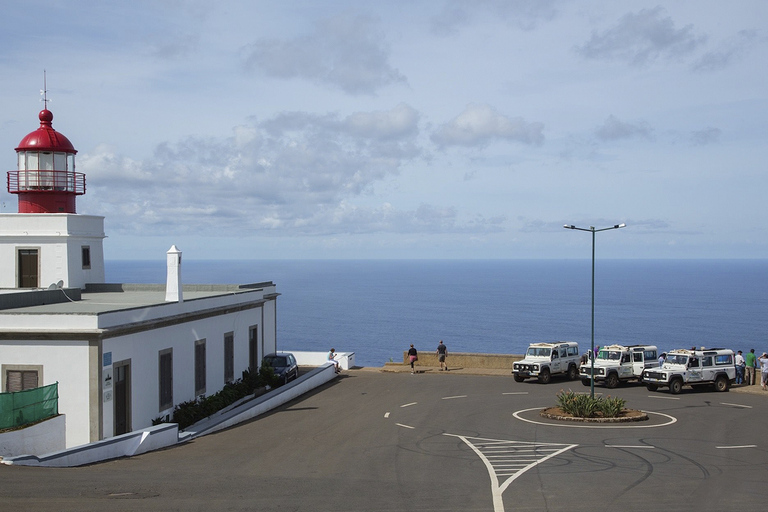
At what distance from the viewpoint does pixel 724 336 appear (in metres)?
97.8

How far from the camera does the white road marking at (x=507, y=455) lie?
16828mm

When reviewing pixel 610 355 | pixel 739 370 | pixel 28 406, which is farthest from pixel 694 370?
pixel 28 406

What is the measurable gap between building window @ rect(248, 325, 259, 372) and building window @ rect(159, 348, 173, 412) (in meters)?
8.38

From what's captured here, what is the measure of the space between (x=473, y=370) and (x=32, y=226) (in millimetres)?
23047

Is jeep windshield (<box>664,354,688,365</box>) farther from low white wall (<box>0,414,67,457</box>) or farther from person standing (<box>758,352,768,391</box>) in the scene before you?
low white wall (<box>0,414,67,457</box>)

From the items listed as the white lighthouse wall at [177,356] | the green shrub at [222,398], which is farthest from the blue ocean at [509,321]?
the white lighthouse wall at [177,356]

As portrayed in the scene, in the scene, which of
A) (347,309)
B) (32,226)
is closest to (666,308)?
(347,309)

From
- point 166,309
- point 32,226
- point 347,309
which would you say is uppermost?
point 32,226

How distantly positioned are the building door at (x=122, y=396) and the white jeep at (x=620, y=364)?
20762mm

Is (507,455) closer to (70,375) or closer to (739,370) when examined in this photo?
(70,375)

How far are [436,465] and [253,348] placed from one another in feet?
58.4

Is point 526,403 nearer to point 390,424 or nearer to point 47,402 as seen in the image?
point 390,424

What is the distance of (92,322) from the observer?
2108 cm

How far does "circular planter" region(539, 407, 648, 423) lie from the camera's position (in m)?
25.2
